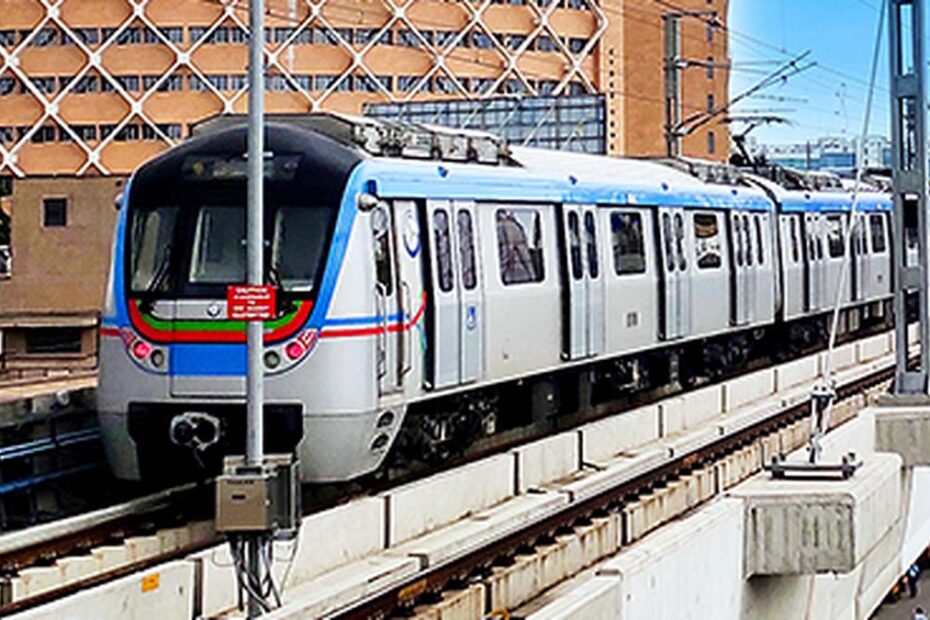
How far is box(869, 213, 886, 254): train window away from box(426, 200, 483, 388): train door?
22.8 meters

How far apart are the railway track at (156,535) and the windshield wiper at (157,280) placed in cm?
163

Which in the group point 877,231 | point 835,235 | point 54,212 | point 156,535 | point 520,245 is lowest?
point 156,535

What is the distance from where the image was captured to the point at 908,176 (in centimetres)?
2692

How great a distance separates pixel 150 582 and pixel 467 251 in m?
6.37

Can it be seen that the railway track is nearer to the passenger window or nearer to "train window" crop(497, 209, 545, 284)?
"train window" crop(497, 209, 545, 284)

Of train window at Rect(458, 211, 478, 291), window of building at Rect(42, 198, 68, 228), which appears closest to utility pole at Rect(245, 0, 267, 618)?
train window at Rect(458, 211, 478, 291)

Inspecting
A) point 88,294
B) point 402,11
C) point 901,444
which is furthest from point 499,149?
point 402,11

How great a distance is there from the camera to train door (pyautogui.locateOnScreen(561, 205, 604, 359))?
1919cm

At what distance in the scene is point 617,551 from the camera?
16.4m

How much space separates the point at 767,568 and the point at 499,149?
5.23 m

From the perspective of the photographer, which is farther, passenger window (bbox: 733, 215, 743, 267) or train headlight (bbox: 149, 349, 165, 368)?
passenger window (bbox: 733, 215, 743, 267)

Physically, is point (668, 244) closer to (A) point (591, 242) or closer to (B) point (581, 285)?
(A) point (591, 242)

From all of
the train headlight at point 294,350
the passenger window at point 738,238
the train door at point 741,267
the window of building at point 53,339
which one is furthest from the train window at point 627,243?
the window of building at point 53,339

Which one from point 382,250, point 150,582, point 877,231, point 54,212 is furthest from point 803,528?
point 54,212
